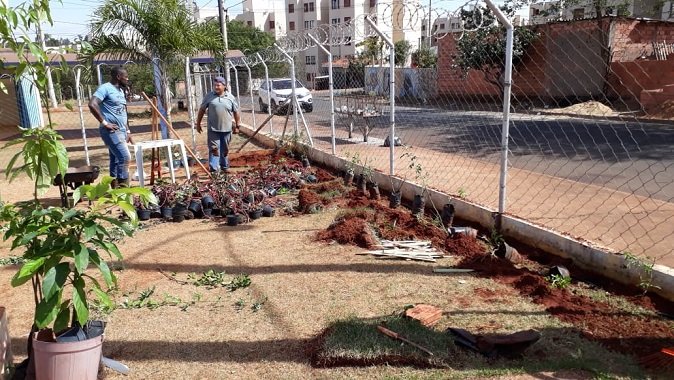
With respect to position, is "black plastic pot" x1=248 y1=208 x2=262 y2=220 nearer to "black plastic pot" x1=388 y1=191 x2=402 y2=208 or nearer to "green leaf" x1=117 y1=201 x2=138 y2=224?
"black plastic pot" x1=388 y1=191 x2=402 y2=208

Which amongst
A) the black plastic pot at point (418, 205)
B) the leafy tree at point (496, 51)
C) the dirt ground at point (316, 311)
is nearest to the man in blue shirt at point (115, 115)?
the dirt ground at point (316, 311)

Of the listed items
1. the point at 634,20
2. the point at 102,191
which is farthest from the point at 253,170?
the point at 634,20

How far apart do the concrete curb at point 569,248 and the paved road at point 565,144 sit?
2472mm

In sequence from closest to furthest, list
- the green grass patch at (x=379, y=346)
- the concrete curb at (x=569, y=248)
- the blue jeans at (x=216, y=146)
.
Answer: the green grass patch at (x=379, y=346) < the concrete curb at (x=569, y=248) < the blue jeans at (x=216, y=146)

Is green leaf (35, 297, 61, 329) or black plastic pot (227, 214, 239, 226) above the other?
green leaf (35, 297, 61, 329)

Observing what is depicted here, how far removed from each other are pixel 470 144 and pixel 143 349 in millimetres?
9673

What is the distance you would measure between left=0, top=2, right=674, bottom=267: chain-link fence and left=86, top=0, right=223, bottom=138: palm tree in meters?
1.97

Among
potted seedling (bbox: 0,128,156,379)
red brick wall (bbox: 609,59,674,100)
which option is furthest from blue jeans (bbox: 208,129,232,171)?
red brick wall (bbox: 609,59,674,100)

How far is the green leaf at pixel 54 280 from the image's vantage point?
8.00 ft

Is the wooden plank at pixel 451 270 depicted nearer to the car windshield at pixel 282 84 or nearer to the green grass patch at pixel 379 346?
the green grass patch at pixel 379 346

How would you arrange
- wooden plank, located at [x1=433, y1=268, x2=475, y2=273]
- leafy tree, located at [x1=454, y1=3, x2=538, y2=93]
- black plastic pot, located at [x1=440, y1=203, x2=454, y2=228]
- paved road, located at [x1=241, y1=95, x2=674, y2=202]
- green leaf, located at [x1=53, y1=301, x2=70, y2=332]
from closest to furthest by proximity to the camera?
green leaf, located at [x1=53, y1=301, x2=70, y2=332] < wooden plank, located at [x1=433, y1=268, x2=475, y2=273] < black plastic pot, located at [x1=440, y1=203, x2=454, y2=228] < paved road, located at [x1=241, y1=95, x2=674, y2=202] < leafy tree, located at [x1=454, y1=3, x2=538, y2=93]

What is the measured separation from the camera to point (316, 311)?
383cm

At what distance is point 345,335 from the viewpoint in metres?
3.25

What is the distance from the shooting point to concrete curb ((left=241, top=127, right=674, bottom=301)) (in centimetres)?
367
